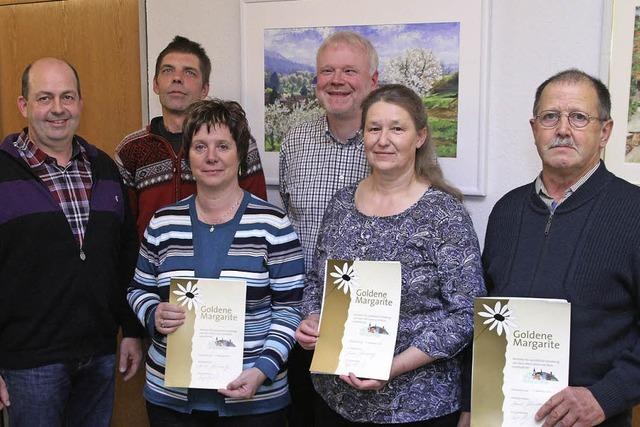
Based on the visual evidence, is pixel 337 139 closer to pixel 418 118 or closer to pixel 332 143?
pixel 332 143

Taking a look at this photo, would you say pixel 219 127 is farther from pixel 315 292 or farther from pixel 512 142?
pixel 512 142

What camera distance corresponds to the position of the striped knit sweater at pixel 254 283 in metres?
1.87

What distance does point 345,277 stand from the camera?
1.69m

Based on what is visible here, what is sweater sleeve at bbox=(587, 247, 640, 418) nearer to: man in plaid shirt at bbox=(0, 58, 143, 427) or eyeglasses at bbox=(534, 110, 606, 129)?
eyeglasses at bbox=(534, 110, 606, 129)

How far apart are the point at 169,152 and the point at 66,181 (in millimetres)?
408

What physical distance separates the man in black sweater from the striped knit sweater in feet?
2.02

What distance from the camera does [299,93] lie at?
2811mm

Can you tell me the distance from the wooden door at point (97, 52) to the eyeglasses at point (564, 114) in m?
2.14

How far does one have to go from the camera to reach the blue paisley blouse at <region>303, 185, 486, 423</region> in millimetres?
1667

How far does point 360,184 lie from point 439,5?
98 centimetres

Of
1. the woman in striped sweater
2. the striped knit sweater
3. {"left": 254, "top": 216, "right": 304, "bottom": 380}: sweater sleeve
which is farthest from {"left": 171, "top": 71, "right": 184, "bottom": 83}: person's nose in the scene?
{"left": 254, "top": 216, "right": 304, "bottom": 380}: sweater sleeve

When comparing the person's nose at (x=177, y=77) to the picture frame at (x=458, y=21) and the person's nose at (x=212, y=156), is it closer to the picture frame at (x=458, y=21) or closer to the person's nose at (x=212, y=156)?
the picture frame at (x=458, y=21)


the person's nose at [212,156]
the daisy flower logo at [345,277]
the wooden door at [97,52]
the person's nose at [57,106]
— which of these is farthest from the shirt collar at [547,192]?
the wooden door at [97,52]

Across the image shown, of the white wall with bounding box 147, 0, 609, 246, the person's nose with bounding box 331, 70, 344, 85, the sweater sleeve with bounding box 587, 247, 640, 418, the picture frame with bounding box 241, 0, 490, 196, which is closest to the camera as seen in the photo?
the sweater sleeve with bounding box 587, 247, 640, 418
